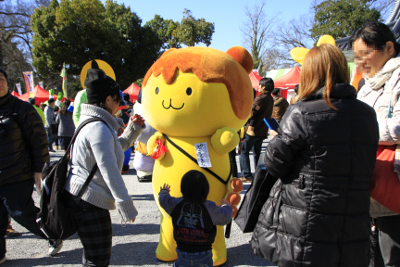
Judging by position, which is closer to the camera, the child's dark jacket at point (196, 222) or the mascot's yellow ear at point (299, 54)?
the child's dark jacket at point (196, 222)

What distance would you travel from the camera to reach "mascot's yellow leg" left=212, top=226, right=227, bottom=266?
2.72m

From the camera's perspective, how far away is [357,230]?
1.53 meters

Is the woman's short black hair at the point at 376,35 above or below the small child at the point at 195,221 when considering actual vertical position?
above

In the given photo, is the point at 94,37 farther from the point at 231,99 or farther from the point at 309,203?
the point at 309,203

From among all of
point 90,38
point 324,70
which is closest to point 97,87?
point 324,70

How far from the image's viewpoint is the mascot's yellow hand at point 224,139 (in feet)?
8.31

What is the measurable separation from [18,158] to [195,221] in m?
1.85

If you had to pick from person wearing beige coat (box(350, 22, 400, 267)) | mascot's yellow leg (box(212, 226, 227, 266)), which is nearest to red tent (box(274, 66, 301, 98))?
mascot's yellow leg (box(212, 226, 227, 266))

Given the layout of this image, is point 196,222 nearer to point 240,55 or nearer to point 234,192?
point 234,192

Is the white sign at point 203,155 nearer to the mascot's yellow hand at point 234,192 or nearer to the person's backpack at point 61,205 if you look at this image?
the mascot's yellow hand at point 234,192

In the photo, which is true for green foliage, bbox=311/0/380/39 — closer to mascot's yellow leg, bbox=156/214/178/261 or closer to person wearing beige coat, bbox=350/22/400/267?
person wearing beige coat, bbox=350/22/400/267

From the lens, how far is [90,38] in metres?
20.1

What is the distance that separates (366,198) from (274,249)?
56 cm

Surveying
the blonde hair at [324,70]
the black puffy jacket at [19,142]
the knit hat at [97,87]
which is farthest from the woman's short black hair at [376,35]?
the black puffy jacket at [19,142]
